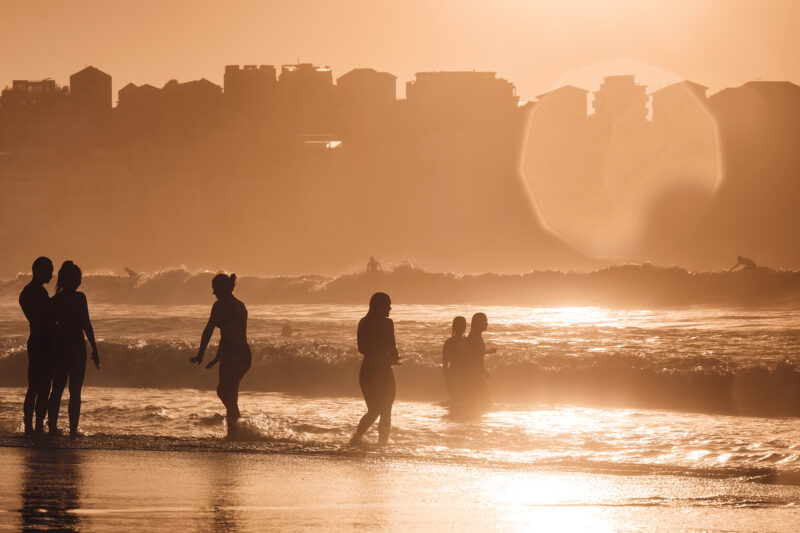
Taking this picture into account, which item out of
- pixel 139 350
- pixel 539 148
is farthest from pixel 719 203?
pixel 139 350

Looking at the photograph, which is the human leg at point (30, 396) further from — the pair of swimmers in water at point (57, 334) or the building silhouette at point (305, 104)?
the building silhouette at point (305, 104)

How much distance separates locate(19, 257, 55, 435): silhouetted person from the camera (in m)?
10.6

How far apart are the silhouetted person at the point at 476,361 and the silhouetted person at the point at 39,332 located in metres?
5.08

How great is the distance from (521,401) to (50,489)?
10.4 metres

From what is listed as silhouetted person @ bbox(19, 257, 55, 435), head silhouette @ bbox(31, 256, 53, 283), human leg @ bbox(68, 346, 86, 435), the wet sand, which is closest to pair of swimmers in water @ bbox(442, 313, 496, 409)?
the wet sand

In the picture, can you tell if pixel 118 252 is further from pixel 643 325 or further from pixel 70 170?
pixel 643 325

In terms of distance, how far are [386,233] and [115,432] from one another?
129036 millimetres

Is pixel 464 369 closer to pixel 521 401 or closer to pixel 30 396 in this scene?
pixel 521 401

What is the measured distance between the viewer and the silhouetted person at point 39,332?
10.6 metres

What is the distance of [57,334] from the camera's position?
10.7 metres

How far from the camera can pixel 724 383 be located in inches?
731

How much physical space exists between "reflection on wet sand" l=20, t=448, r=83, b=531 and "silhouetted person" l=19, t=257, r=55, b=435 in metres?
1.19

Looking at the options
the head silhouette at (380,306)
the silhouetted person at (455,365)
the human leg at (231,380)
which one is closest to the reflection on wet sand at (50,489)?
the human leg at (231,380)

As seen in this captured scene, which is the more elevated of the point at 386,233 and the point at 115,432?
the point at 386,233
